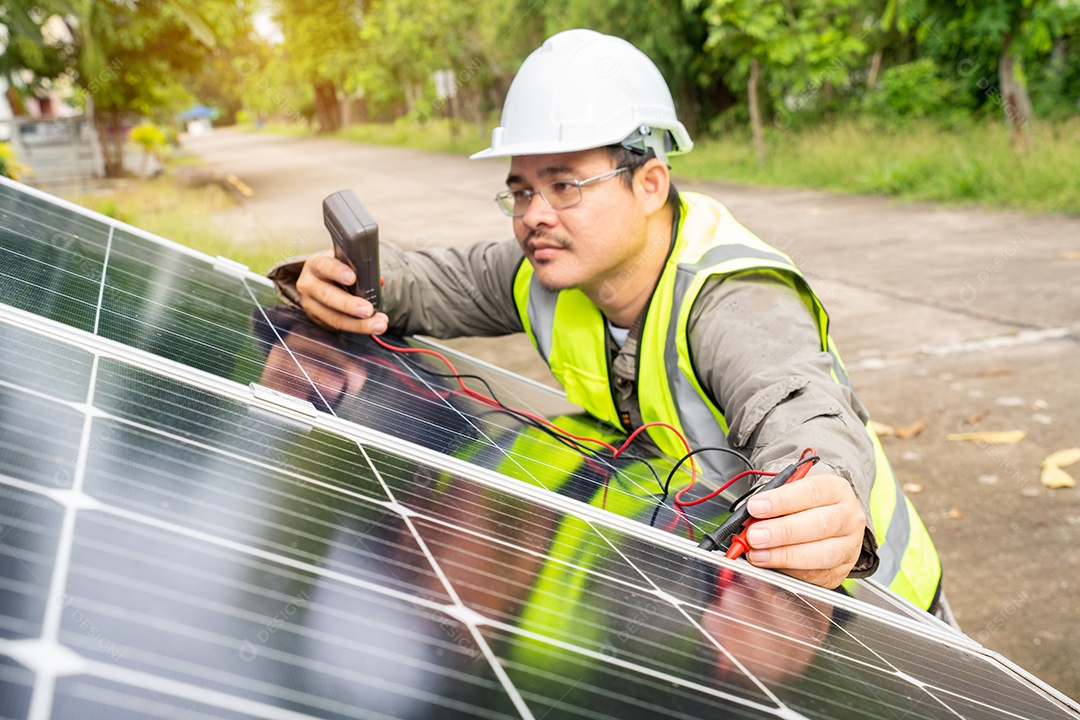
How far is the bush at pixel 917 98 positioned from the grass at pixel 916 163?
0.71 metres

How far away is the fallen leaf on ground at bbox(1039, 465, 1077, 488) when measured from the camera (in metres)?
4.37

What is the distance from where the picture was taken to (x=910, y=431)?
5227mm

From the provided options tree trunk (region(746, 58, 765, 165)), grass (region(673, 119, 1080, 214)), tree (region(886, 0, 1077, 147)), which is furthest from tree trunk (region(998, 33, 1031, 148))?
tree trunk (region(746, 58, 765, 165))

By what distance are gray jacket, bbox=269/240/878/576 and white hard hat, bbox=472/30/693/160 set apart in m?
0.56

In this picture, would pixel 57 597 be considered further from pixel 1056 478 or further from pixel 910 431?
pixel 910 431

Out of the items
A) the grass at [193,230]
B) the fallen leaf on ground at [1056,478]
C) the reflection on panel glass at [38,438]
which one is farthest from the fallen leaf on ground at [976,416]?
the reflection on panel glass at [38,438]

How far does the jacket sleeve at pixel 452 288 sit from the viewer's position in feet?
10.3

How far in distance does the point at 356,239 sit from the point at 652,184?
2.99 feet

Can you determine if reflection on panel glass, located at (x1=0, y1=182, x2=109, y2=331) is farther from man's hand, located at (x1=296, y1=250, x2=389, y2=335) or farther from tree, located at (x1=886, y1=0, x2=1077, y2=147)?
tree, located at (x1=886, y1=0, x2=1077, y2=147)

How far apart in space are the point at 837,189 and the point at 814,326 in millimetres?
12890

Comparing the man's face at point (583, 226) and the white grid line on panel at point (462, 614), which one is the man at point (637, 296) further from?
the white grid line on panel at point (462, 614)

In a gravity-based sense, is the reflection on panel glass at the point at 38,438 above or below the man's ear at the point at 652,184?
below

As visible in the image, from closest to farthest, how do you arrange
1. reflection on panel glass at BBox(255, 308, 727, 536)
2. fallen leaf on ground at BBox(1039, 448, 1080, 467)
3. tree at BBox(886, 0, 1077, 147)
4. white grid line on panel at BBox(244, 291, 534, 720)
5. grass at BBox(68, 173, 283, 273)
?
1. white grid line on panel at BBox(244, 291, 534, 720)
2. reflection on panel glass at BBox(255, 308, 727, 536)
3. fallen leaf on ground at BBox(1039, 448, 1080, 467)
4. grass at BBox(68, 173, 283, 273)
5. tree at BBox(886, 0, 1077, 147)

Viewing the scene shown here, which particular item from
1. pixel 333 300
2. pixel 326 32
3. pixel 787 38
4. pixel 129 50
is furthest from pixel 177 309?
pixel 326 32
